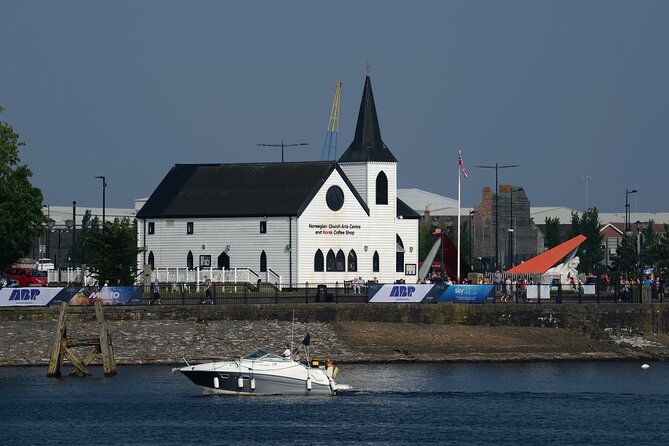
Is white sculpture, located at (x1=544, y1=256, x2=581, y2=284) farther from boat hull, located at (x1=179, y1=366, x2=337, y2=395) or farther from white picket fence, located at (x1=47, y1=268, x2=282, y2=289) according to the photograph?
boat hull, located at (x1=179, y1=366, x2=337, y2=395)

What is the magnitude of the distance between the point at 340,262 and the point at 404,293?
18964mm

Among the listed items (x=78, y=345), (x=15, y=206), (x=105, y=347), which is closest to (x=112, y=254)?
(x=15, y=206)

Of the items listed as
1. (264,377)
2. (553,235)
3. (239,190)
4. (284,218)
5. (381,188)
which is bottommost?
(264,377)

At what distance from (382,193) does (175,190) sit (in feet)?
41.9

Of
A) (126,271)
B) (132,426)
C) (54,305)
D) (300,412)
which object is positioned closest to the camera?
(132,426)

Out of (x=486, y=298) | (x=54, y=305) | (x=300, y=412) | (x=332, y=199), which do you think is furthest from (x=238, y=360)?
(x=332, y=199)

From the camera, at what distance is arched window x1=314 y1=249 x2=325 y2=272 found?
10081 cm

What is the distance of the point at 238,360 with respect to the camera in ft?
216

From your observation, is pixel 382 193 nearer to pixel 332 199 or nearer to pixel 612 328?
pixel 332 199

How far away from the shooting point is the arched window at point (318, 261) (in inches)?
3969

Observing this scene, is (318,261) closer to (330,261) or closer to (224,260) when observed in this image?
(330,261)

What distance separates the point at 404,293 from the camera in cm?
8325

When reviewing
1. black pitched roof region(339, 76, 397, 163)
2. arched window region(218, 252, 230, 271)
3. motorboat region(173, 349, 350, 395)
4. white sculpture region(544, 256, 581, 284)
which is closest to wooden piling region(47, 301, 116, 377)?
motorboat region(173, 349, 350, 395)

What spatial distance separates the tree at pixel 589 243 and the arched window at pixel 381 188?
159ft
